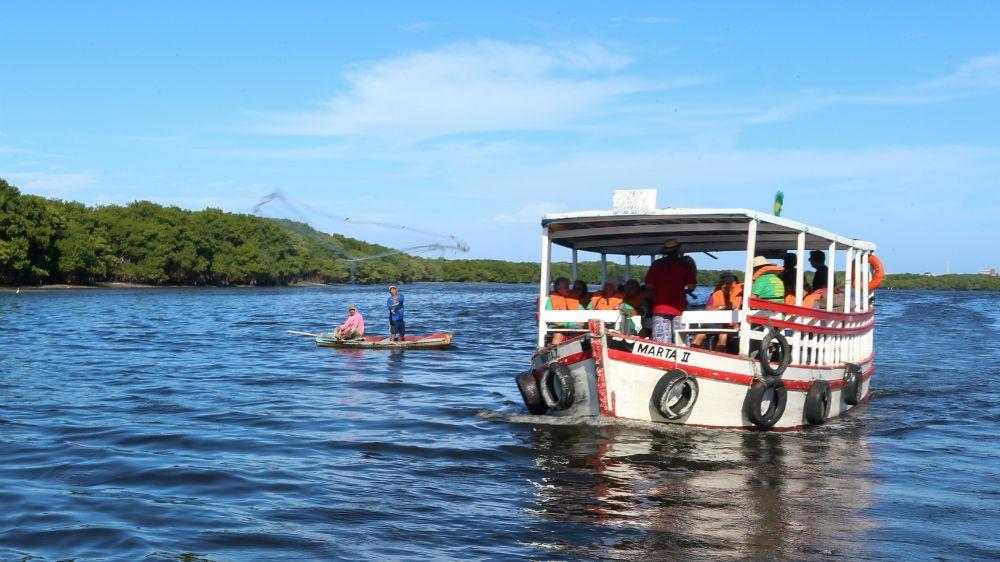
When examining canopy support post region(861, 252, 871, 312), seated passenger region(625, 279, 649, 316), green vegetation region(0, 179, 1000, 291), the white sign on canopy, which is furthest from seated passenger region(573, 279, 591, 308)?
green vegetation region(0, 179, 1000, 291)

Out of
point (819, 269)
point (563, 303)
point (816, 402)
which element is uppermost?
point (819, 269)

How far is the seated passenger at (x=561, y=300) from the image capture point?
1448 centimetres

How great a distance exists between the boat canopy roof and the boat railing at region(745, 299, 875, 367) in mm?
1254

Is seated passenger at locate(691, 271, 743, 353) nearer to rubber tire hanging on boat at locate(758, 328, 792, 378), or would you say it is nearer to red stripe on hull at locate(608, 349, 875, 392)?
rubber tire hanging on boat at locate(758, 328, 792, 378)

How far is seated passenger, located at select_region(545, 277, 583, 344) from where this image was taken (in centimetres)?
1448

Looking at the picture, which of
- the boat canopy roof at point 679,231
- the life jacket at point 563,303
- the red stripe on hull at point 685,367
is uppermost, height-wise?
the boat canopy roof at point 679,231

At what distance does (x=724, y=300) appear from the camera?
47.3ft

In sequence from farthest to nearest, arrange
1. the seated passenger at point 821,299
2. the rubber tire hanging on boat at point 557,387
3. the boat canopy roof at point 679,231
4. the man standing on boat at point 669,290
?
the seated passenger at point 821,299, the man standing on boat at point 669,290, the rubber tire hanging on boat at point 557,387, the boat canopy roof at point 679,231

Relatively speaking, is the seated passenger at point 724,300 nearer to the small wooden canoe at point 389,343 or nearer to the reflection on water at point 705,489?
the reflection on water at point 705,489

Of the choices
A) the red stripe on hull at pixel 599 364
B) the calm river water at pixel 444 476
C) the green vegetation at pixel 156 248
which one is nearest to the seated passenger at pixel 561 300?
the calm river water at pixel 444 476

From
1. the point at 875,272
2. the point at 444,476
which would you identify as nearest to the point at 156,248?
the point at 875,272

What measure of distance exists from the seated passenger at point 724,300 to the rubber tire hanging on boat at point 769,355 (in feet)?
2.44

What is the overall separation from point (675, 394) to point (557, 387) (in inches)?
76.0

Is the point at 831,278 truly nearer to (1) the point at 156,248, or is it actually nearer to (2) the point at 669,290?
(2) the point at 669,290
